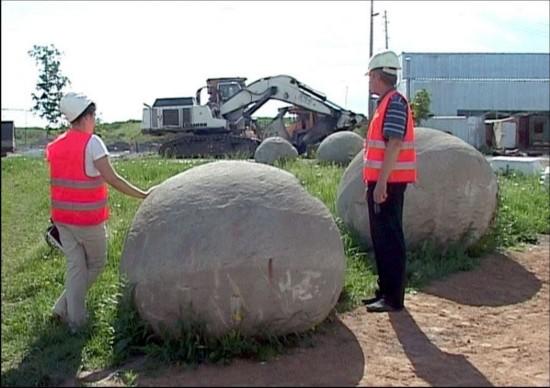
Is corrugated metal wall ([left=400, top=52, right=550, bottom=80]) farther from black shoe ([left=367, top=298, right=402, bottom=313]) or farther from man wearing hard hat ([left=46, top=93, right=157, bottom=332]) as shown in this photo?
man wearing hard hat ([left=46, top=93, right=157, bottom=332])

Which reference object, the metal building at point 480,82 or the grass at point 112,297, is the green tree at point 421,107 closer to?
the metal building at point 480,82

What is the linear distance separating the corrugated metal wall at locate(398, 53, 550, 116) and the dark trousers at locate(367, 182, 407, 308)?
41337mm

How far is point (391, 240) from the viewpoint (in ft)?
22.6

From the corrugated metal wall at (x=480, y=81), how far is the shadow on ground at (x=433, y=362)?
1655 inches

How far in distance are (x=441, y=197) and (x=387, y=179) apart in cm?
230

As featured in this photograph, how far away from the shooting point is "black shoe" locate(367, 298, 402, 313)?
681 centimetres

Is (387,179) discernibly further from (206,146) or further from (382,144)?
(206,146)

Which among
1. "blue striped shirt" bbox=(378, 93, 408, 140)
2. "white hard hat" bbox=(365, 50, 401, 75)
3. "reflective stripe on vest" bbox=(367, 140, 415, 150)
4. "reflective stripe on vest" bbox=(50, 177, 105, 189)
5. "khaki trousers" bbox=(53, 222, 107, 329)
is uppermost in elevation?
"white hard hat" bbox=(365, 50, 401, 75)

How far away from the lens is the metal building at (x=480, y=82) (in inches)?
1972

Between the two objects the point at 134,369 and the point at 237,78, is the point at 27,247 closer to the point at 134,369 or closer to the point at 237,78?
the point at 134,369

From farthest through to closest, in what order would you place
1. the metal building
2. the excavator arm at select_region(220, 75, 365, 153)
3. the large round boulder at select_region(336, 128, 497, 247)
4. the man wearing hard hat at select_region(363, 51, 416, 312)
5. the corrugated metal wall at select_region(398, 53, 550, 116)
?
the corrugated metal wall at select_region(398, 53, 550, 116)
the metal building
the excavator arm at select_region(220, 75, 365, 153)
the large round boulder at select_region(336, 128, 497, 247)
the man wearing hard hat at select_region(363, 51, 416, 312)

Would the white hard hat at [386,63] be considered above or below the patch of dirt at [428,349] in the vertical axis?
above

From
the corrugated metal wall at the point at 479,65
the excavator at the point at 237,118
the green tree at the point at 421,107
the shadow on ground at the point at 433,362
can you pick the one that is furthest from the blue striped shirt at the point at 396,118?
the corrugated metal wall at the point at 479,65

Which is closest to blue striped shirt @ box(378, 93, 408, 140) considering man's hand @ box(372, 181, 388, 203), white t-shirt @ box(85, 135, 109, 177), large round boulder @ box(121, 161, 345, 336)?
man's hand @ box(372, 181, 388, 203)
